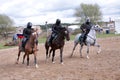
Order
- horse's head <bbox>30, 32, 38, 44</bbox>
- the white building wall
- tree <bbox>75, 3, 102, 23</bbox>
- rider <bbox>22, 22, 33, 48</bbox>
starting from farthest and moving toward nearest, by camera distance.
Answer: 1. tree <bbox>75, 3, 102, 23</bbox>
2. the white building wall
3. rider <bbox>22, 22, 33, 48</bbox>
4. horse's head <bbox>30, 32, 38, 44</bbox>

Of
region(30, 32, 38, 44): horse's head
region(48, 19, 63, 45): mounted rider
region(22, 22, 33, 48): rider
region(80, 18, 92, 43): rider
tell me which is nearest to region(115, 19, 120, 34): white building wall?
region(80, 18, 92, 43): rider

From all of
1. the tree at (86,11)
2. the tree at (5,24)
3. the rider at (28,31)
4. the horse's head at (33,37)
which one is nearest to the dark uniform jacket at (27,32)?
A: the rider at (28,31)

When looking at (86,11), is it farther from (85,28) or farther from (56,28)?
(56,28)

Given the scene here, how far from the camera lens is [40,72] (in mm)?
16562

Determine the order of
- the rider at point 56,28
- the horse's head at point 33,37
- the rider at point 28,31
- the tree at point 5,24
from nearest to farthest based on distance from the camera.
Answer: the horse's head at point 33,37, the rider at point 28,31, the rider at point 56,28, the tree at point 5,24

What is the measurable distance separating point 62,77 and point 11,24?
8827 cm

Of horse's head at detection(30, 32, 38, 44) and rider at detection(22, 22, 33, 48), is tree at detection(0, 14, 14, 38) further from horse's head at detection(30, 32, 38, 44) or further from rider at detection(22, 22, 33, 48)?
horse's head at detection(30, 32, 38, 44)

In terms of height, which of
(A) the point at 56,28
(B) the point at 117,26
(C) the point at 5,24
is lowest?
(C) the point at 5,24

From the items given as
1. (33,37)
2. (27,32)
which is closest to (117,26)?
(27,32)

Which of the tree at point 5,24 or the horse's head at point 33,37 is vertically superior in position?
the horse's head at point 33,37

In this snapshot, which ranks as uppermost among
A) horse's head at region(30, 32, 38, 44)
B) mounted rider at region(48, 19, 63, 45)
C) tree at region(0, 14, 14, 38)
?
mounted rider at region(48, 19, 63, 45)

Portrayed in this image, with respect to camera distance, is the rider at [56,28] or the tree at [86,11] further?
the tree at [86,11]

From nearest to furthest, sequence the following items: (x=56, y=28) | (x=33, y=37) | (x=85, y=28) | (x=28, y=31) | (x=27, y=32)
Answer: (x=33, y=37), (x=28, y=31), (x=27, y=32), (x=56, y=28), (x=85, y=28)

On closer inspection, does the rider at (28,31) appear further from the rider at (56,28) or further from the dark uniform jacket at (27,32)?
the rider at (56,28)
